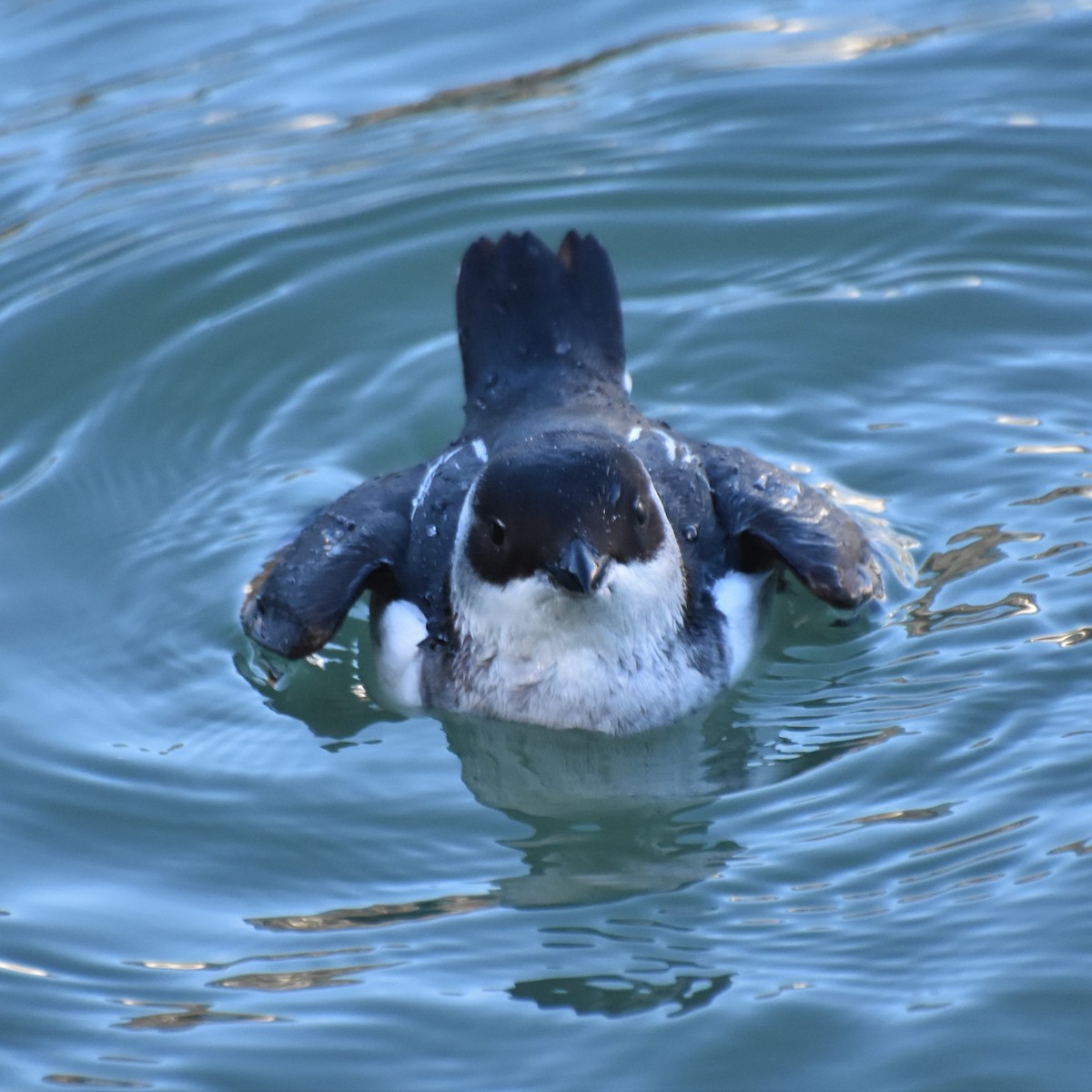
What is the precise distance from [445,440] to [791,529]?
265 centimetres

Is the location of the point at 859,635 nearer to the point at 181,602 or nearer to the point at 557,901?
the point at 557,901

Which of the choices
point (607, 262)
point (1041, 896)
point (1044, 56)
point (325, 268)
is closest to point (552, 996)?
point (1041, 896)

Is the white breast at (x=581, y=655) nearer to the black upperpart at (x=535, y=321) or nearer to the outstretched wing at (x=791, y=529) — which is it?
the outstretched wing at (x=791, y=529)

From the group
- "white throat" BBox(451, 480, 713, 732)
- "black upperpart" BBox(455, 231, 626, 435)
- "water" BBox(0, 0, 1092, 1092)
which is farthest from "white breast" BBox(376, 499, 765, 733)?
"black upperpart" BBox(455, 231, 626, 435)

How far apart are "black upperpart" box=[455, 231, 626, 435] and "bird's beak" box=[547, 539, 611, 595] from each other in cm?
195

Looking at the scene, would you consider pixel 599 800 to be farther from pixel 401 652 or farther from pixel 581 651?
pixel 401 652

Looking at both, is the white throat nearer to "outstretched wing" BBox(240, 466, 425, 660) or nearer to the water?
the water

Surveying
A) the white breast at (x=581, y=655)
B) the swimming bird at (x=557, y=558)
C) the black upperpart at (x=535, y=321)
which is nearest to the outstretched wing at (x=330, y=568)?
the swimming bird at (x=557, y=558)

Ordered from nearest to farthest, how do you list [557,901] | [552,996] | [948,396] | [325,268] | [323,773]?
[552,996] < [557,901] < [323,773] < [948,396] < [325,268]

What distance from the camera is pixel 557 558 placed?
7262 mm

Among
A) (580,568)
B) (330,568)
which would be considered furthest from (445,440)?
(580,568)

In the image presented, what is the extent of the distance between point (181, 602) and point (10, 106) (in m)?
6.02

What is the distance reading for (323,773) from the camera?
7902 mm

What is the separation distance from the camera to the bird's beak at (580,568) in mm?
7109
